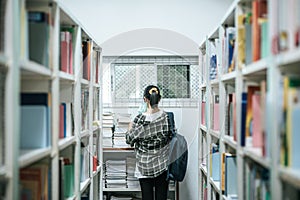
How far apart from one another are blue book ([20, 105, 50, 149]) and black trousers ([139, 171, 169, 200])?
1.96 metres

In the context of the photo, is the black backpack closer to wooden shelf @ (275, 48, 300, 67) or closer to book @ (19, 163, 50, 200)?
book @ (19, 163, 50, 200)

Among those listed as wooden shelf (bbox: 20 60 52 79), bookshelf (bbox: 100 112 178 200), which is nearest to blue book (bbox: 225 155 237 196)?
wooden shelf (bbox: 20 60 52 79)

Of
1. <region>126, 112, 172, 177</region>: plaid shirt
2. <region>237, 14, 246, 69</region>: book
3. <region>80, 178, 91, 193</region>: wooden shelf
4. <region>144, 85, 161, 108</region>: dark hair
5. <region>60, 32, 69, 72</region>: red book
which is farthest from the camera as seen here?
<region>144, 85, 161, 108</region>: dark hair

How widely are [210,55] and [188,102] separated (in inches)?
47.9

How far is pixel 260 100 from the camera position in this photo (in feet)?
5.62

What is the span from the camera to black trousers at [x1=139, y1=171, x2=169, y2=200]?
3.65 meters

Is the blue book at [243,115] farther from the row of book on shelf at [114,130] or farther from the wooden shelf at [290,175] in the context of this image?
the row of book on shelf at [114,130]

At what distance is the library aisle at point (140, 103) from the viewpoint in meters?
1.34

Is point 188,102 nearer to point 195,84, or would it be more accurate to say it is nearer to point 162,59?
point 195,84

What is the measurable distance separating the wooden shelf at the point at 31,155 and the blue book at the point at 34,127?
0.10 ft

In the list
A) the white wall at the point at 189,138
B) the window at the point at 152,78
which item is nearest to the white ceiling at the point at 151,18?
the window at the point at 152,78

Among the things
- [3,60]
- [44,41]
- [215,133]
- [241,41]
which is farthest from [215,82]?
[3,60]

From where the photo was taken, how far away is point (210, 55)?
10.6 feet

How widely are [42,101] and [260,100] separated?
3.10 feet
